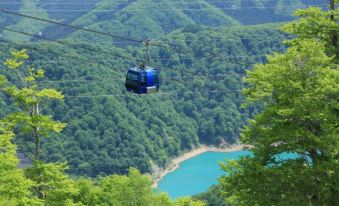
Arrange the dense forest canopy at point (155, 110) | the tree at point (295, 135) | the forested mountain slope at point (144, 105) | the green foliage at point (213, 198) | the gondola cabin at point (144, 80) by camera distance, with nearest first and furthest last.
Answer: the tree at point (295, 135) < the dense forest canopy at point (155, 110) < the gondola cabin at point (144, 80) < the green foliage at point (213, 198) < the forested mountain slope at point (144, 105)

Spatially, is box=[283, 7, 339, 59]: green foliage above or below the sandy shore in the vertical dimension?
above

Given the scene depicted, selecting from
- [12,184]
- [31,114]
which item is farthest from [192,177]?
[12,184]

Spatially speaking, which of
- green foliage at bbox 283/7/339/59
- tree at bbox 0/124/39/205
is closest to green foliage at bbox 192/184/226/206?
tree at bbox 0/124/39/205

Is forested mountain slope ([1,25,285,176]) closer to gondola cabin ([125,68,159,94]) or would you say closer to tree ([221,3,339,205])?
gondola cabin ([125,68,159,94])

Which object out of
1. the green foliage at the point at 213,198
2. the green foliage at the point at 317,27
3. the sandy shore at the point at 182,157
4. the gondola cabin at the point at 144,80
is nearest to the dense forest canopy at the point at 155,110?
the green foliage at the point at 317,27

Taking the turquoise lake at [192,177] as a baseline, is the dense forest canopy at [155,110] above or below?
above

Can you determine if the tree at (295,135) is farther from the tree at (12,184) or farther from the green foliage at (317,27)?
the tree at (12,184)

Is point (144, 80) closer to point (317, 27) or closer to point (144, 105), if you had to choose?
point (317, 27)
